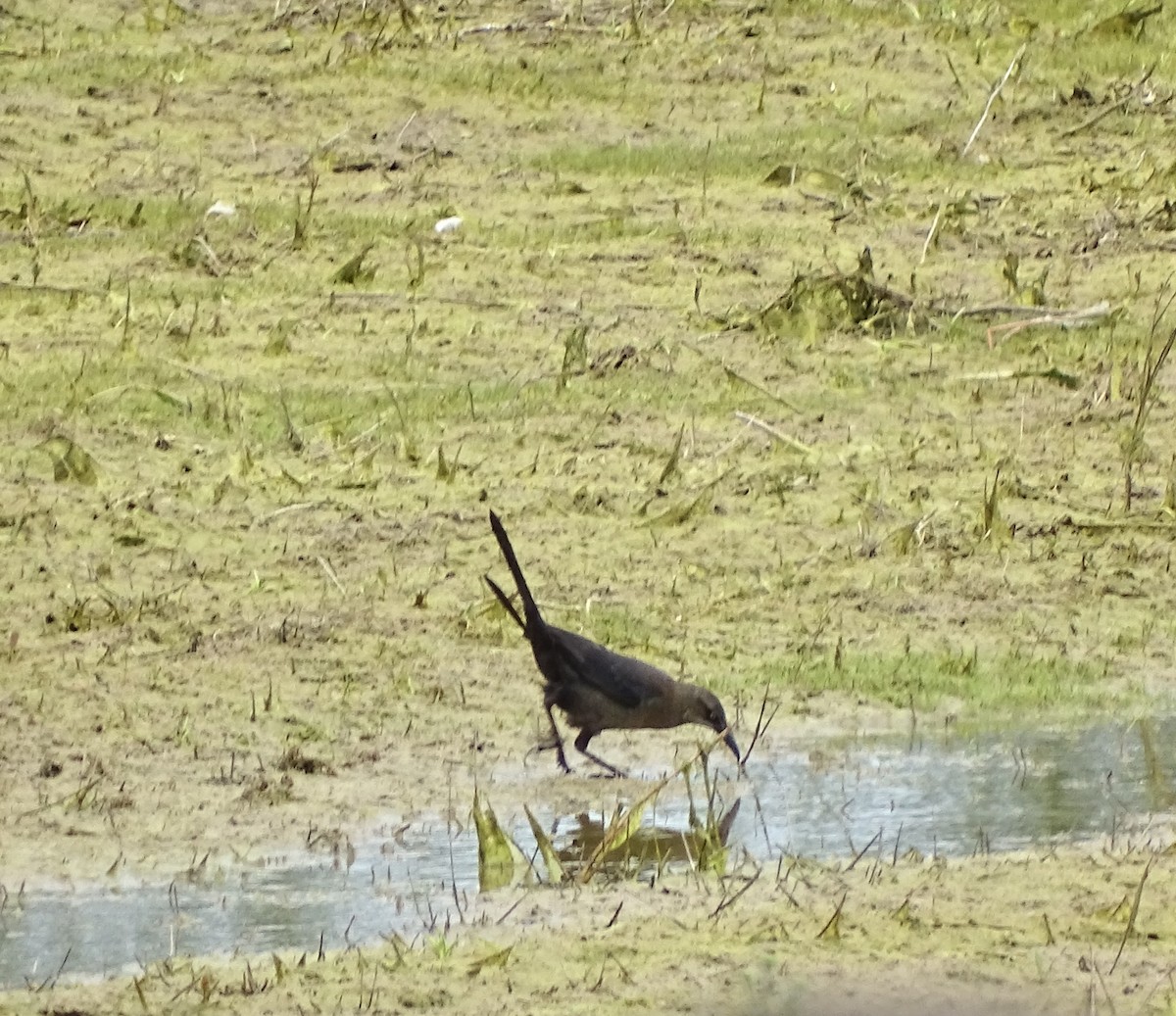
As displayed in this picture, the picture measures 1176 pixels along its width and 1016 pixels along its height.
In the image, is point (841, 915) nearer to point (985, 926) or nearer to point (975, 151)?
point (985, 926)

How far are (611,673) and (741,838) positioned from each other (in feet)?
1.83

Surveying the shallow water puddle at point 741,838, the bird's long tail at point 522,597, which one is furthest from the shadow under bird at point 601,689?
the shallow water puddle at point 741,838

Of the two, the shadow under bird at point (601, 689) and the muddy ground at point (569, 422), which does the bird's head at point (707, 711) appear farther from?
the muddy ground at point (569, 422)

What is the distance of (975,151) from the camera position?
38.5 ft

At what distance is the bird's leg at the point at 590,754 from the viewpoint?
5.96 m

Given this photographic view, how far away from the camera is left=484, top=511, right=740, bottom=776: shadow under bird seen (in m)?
5.82

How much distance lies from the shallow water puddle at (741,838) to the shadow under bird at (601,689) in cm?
16

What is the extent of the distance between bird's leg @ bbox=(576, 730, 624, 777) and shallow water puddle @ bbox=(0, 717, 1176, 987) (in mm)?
96

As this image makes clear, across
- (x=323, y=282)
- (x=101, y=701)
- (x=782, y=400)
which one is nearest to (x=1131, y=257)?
(x=782, y=400)

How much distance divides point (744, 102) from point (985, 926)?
8.21m

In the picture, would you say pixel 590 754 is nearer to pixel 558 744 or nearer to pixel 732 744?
pixel 558 744

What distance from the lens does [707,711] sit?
231 inches

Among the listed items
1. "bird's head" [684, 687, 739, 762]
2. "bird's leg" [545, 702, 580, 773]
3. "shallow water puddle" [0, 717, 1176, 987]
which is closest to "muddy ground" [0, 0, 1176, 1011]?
"bird's leg" [545, 702, 580, 773]

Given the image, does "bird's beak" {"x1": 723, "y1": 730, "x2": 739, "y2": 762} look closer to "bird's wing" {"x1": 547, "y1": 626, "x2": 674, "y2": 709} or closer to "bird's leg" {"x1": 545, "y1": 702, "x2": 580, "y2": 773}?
"bird's wing" {"x1": 547, "y1": 626, "x2": 674, "y2": 709}
